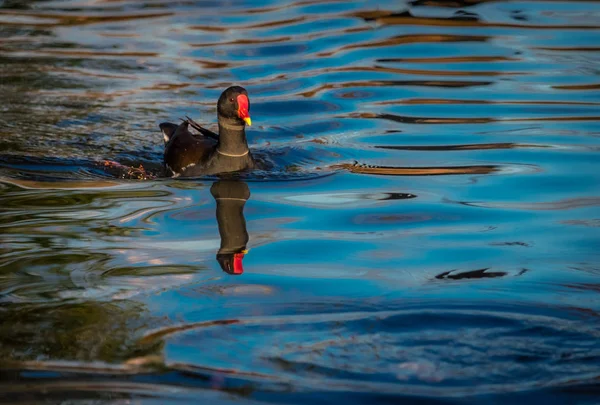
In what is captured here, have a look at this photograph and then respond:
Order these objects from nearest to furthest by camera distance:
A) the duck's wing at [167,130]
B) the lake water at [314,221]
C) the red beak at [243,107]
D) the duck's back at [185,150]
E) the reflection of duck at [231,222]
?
1. the lake water at [314,221]
2. the reflection of duck at [231,222]
3. the red beak at [243,107]
4. the duck's back at [185,150]
5. the duck's wing at [167,130]

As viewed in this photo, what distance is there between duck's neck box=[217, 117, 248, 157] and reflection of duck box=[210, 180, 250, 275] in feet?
1.16

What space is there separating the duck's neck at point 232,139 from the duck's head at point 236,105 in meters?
0.06

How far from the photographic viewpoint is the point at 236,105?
32.4 ft

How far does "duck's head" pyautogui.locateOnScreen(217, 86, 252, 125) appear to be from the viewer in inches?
388

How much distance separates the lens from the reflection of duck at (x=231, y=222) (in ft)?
23.6

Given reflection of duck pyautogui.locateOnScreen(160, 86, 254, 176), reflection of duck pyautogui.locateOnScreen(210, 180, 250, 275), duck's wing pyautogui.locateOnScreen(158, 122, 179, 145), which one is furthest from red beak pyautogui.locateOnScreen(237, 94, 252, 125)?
duck's wing pyautogui.locateOnScreen(158, 122, 179, 145)

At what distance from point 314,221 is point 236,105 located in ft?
6.80

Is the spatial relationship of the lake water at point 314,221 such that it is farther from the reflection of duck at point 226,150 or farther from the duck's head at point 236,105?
the duck's head at point 236,105

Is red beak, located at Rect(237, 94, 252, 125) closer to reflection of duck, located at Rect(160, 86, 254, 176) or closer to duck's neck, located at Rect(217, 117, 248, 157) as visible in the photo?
reflection of duck, located at Rect(160, 86, 254, 176)

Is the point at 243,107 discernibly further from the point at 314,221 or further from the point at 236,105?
the point at 314,221

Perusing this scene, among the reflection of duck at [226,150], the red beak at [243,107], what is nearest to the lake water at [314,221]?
the reflection of duck at [226,150]

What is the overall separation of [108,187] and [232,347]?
3900 millimetres

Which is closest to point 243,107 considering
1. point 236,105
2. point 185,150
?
point 236,105

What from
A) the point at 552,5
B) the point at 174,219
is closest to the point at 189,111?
the point at 174,219
